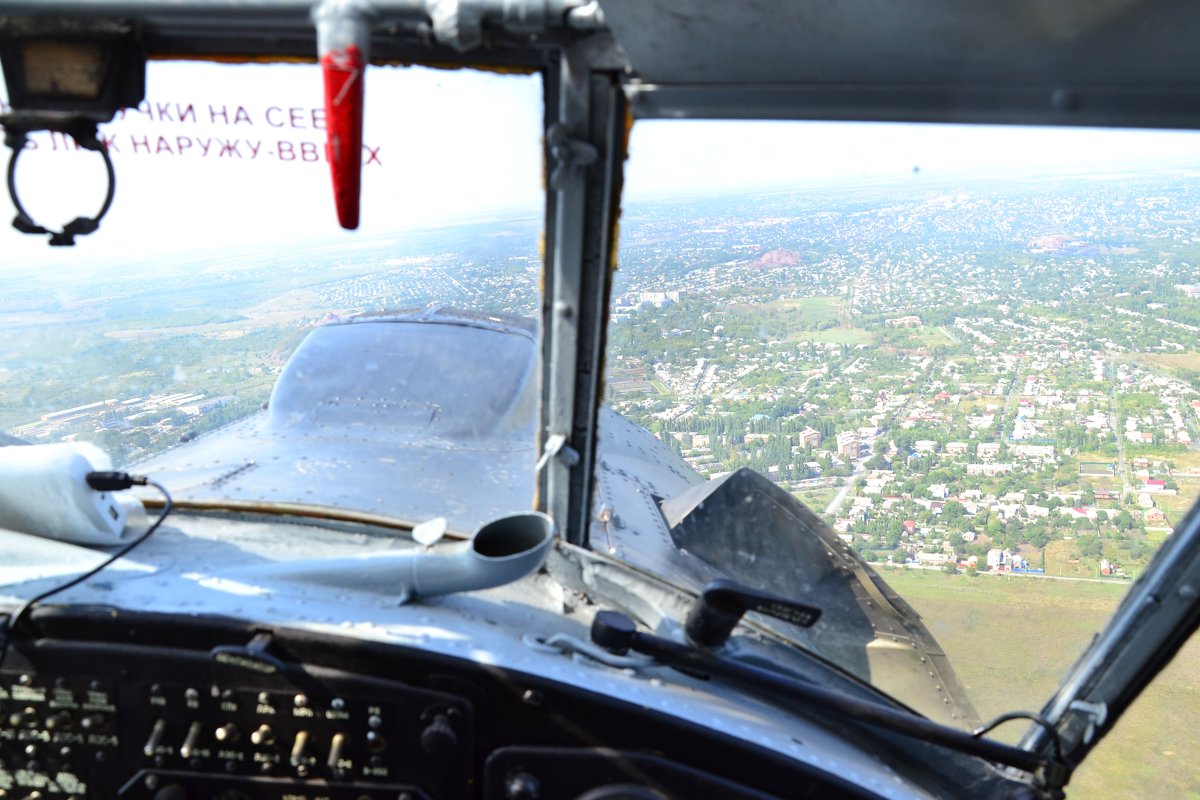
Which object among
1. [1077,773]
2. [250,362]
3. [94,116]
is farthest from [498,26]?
[1077,773]

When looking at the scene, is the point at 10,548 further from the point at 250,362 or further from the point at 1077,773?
the point at 1077,773

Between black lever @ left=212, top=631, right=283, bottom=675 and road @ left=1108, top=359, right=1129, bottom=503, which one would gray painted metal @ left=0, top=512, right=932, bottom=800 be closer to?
black lever @ left=212, top=631, right=283, bottom=675

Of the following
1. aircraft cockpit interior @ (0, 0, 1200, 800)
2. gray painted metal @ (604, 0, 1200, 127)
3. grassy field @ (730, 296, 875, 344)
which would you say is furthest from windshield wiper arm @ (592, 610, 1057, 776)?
gray painted metal @ (604, 0, 1200, 127)

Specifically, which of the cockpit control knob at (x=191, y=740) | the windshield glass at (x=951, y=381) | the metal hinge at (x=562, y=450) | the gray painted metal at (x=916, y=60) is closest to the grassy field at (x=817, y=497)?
the windshield glass at (x=951, y=381)

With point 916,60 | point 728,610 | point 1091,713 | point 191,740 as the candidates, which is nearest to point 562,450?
point 728,610

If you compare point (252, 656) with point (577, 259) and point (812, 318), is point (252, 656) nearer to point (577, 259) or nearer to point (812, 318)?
point (577, 259)
